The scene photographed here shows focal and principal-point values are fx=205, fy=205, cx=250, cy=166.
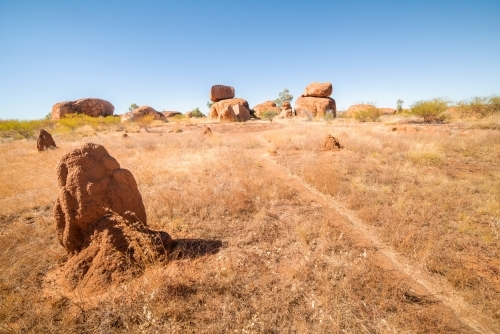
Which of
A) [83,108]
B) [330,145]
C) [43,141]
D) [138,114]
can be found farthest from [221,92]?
[330,145]

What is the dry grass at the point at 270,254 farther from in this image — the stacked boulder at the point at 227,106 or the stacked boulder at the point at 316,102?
the stacked boulder at the point at 316,102

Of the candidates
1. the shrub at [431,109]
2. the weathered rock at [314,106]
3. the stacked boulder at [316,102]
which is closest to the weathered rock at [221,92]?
the stacked boulder at [316,102]

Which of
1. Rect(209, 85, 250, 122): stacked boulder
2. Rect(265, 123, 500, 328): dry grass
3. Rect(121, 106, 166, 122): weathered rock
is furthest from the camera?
Rect(121, 106, 166, 122): weathered rock

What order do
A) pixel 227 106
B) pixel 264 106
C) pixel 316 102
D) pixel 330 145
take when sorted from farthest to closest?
pixel 264 106
pixel 227 106
pixel 316 102
pixel 330 145

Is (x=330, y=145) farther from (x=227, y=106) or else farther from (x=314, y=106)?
(x=227, y=106)

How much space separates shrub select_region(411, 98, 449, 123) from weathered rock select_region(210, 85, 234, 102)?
2571 centimetres

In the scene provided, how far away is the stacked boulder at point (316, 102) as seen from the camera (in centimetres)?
2844

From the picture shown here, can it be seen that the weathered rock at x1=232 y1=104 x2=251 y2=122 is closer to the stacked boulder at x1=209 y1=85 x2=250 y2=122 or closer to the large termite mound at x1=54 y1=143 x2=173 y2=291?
the stacked boulder at x1=209 y1=85 x2=250 y2=122

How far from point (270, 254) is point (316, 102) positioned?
95.8 feet

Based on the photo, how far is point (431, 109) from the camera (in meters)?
18.0

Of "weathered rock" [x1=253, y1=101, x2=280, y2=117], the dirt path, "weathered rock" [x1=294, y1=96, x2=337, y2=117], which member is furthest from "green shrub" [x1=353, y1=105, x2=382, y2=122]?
the dirt path

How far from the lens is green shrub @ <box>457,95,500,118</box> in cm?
1743

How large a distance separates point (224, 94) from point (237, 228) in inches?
1337

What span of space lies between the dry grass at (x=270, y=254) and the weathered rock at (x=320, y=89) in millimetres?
25201
